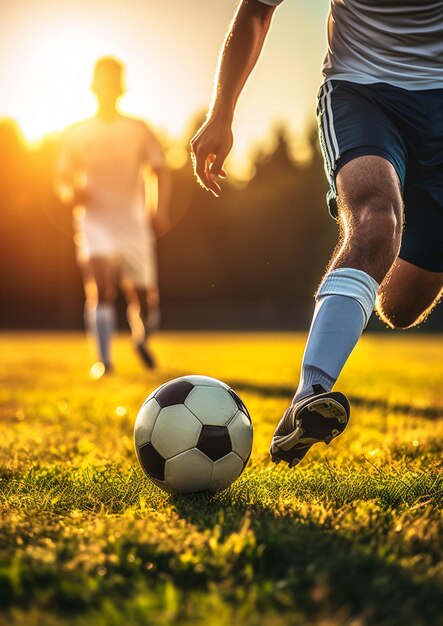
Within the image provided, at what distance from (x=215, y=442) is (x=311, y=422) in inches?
16.1

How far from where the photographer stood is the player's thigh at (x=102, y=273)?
26.2ft

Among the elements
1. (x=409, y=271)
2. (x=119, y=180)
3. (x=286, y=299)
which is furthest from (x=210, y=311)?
(x=409, y=271)

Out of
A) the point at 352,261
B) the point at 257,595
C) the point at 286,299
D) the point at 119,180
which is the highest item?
the point at 352,261

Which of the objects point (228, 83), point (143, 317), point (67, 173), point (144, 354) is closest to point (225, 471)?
point (228, 83)

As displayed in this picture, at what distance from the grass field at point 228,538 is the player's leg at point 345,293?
220 millimetres

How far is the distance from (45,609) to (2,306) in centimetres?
3855

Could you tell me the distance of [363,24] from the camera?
3029mm

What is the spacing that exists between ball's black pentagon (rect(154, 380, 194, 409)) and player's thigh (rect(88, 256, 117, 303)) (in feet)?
17.7

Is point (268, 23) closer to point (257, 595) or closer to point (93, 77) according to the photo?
point (257, 595)

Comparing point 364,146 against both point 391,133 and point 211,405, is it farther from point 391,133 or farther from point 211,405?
point 211,405

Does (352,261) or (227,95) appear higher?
(227,95)

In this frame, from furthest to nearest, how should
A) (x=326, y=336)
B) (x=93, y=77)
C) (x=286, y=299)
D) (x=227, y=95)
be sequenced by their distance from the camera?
(x=286, y=299) < (x=93, y=77) < (x=227, y=95) < (x=326, y=336)

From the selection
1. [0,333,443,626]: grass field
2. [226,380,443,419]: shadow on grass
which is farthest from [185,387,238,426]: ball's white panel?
[226,380,443,419]: shadow on grass

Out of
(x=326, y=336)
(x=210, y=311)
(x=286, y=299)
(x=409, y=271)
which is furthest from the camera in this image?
(x=286, y=299)
